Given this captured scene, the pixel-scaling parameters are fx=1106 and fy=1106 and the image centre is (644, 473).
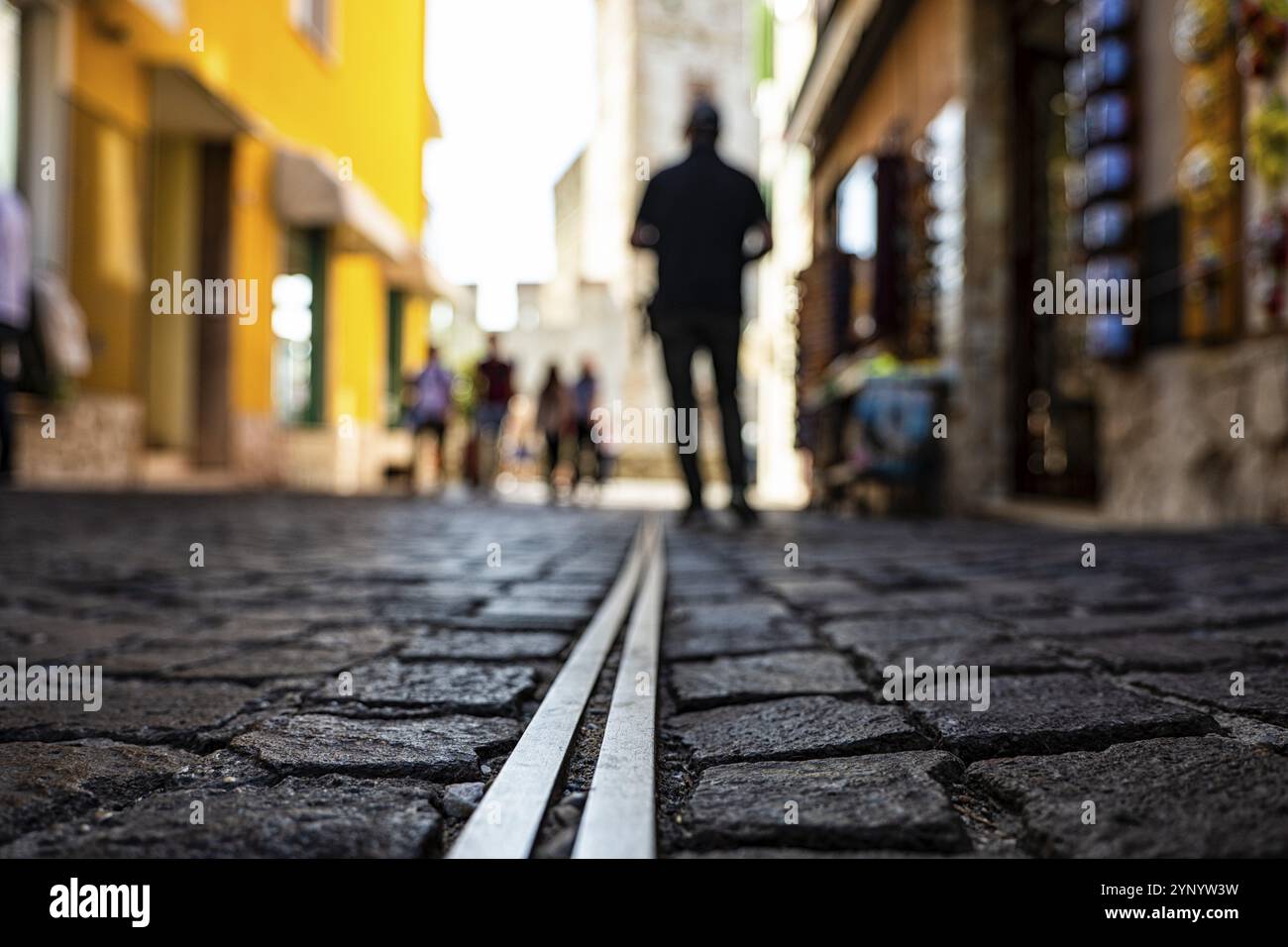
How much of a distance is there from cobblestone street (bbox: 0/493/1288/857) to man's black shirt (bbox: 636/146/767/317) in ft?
7.87

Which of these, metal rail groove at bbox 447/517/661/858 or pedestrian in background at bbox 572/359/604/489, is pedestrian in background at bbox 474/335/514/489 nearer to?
pedestrian in background at bbox 572/359/604/489

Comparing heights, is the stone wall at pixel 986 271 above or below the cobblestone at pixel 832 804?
above

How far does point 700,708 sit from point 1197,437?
16.1 feet

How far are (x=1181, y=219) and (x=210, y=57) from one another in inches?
372

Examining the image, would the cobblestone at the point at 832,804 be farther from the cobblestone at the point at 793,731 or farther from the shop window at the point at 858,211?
the shop window at the point at 858,211

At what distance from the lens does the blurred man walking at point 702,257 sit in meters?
6.23

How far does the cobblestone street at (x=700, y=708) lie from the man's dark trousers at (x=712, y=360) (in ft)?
6.99

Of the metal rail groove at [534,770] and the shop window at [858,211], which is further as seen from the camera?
the shop window at [858,211]

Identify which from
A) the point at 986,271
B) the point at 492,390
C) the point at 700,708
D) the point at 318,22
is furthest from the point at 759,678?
the point at 318,22

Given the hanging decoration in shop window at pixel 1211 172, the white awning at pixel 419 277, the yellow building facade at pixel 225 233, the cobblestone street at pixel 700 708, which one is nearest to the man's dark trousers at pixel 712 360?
the cobblestone street at pixel 700 708

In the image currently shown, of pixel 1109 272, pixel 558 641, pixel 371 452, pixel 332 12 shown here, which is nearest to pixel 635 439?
pixel 371 452

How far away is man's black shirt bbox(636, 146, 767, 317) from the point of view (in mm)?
6219

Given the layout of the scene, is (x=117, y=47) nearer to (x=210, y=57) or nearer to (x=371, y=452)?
(x=210, y=57)
